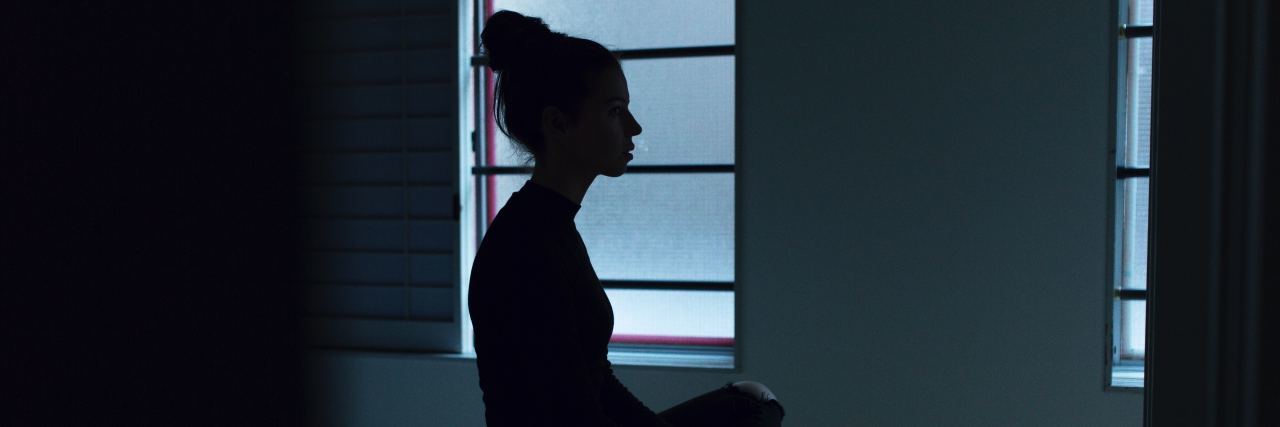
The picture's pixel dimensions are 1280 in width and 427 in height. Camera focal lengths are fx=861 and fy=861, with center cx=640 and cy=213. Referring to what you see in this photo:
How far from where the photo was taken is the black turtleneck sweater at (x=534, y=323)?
1156 millimetres

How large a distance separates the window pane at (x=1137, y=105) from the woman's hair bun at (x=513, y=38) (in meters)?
1.81

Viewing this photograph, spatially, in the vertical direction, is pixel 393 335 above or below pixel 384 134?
below

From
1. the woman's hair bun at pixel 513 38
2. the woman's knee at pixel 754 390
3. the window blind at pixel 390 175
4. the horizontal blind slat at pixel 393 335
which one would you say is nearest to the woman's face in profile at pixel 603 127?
the woman's hair bun at pixel 513 38

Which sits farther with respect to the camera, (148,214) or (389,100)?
(389,100)

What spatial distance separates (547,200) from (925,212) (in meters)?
1.49

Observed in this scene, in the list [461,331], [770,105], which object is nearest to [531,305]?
[770,105]

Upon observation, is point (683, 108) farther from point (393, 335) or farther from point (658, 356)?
point (393, 335)

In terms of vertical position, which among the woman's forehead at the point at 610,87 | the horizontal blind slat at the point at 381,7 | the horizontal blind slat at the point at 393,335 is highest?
the horizontal blind slat at the point at 381,7

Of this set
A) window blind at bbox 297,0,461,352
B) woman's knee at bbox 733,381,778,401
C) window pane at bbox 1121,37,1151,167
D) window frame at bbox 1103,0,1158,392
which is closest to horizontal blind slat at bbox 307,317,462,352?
window blind at bbox 297,0,461,352

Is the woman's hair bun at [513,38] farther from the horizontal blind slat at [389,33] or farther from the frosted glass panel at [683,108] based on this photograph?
the horizontal blind slat at [389,33]

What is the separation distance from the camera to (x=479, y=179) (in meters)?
2.82

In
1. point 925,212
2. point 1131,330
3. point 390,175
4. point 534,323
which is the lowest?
point 1131,330

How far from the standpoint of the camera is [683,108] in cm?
264

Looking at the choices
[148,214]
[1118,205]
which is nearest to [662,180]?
[1118,205]
